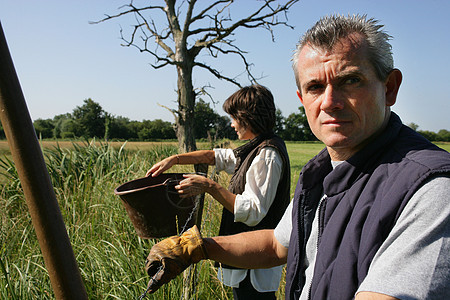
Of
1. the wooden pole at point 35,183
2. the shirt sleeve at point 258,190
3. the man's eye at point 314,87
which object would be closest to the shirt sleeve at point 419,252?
the man's eye at point 314,87

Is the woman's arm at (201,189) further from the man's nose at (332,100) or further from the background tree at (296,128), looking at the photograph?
the background tree at (296,128)

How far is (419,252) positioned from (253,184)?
146 cm

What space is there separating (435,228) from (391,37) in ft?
2.46

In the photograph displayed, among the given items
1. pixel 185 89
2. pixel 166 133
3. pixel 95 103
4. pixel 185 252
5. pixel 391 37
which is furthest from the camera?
pixel 95 103

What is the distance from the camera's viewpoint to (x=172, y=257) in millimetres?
1508

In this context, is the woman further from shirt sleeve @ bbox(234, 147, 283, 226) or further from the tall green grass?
the tall green grass

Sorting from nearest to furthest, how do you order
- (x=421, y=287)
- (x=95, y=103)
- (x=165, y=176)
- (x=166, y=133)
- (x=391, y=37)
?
(x=421, y=287), (x=391, y=37), (x=165, y=176), (x=166, y=133), (x=95, y=103)

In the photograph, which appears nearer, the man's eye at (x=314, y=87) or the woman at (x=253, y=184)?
the man's eye at (x=314, y=87)

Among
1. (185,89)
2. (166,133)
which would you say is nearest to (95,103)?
(166,133)

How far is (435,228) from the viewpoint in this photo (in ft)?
2.58

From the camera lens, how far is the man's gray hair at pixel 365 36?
1.16 metres

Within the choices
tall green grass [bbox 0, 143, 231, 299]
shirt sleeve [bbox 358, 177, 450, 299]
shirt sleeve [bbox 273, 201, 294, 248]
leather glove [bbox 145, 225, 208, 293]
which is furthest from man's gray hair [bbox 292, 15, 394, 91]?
tall green grass [bbox 0, 143, 231, 299]

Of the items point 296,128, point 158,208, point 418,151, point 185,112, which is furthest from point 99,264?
point 296,128

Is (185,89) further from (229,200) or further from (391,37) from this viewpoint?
(391,37)
